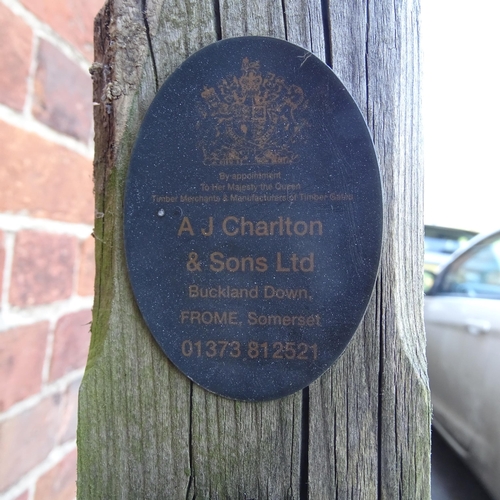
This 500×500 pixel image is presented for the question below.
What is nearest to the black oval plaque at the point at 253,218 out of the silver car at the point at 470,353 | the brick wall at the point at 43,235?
the brick wall at the point at 43,235

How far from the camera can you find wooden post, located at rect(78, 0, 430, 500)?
61 cm

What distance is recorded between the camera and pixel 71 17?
99 cm

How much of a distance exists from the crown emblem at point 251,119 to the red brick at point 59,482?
2.92 feet

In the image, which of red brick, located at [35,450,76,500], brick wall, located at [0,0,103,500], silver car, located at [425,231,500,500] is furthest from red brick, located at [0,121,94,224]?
silver car, located at [425,231,500,500]

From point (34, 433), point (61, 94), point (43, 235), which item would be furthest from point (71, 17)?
point (34, 433)

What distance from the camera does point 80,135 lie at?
1037 mm

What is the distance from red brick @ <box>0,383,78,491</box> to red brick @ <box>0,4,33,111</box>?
63cm

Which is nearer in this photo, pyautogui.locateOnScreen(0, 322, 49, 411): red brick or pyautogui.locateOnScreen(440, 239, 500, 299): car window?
pyautogui.locateOnScreen(0, 322, 49, 411): red brick

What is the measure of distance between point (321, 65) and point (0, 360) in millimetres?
781

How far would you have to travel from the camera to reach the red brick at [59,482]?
100 centimetres

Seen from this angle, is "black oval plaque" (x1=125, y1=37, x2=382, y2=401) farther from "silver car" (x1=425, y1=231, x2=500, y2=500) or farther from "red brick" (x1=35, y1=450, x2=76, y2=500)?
"silver car" (x1=425, y1=231, x2=500, y2=500)

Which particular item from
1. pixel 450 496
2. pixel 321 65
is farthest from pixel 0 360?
pixel 450 496

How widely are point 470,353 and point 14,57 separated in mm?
2122

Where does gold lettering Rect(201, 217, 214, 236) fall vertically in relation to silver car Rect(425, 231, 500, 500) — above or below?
above
